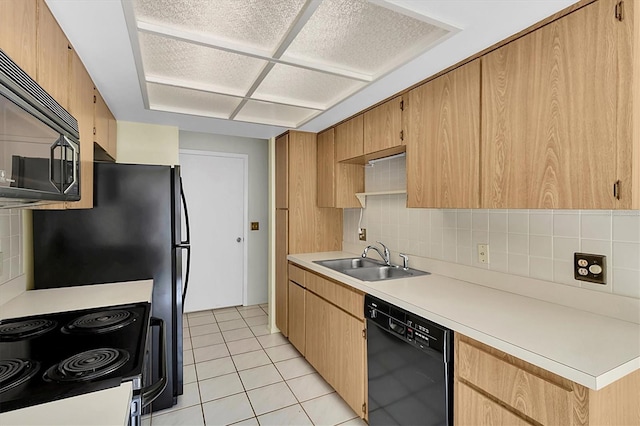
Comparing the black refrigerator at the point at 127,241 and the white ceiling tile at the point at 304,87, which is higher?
the white ceiling tile at the point at 304,87

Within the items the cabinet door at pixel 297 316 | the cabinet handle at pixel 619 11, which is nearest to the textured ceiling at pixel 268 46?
the cabinet handle at pixel 619 11

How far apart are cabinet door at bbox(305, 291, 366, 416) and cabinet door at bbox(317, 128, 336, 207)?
0.88 meters

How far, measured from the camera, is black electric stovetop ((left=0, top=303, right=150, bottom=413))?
912 mm

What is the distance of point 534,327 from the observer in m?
1.26

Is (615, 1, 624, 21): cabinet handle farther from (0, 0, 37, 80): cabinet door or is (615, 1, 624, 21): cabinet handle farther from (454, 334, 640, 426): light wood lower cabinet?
(0, 0, 37, 80): cabinet door

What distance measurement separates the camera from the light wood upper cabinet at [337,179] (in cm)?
293

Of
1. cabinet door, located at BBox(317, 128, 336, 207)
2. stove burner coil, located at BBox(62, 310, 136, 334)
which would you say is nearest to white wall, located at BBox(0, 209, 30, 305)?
stove burner coil, located at BBox(62, 310, 136, 334)

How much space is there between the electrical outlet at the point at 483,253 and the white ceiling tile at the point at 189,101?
186 centimetres

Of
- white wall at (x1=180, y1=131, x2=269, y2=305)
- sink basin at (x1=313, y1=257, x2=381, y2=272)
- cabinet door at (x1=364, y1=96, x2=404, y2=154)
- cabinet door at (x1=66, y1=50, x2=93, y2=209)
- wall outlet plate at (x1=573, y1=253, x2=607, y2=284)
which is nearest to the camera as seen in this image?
wall outlet plate at (x1=573, y1=253, x2=607, y2=284)

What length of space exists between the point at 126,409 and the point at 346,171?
239cm

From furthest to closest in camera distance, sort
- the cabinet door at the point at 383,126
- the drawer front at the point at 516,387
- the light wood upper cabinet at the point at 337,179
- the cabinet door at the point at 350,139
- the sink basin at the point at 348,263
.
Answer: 1. the light wood upper cabinet at the point at 337,179
2. the sink basin at the point at 348,263
3. the cabinet door at the point at 350,139
4. the cabinet door at the point at 383,126
5. the drawer front at the point at 516,387

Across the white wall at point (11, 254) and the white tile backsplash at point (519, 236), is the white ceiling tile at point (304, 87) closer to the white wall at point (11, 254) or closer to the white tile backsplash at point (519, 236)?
the white tile backsplash at point (519, 236)

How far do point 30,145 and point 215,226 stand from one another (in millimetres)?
3404

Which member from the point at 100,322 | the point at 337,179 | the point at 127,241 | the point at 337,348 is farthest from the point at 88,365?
the point at 337,179
